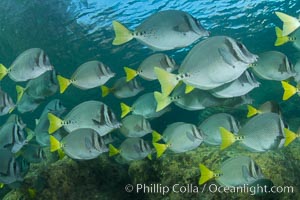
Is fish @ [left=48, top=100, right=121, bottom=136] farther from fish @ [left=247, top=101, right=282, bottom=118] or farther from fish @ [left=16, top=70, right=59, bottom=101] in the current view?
fish @ [left=247, top=101, right=282, bottom=118]

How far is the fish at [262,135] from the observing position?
422 cm

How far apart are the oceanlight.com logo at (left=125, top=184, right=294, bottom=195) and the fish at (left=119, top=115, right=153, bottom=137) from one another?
1.15 meters

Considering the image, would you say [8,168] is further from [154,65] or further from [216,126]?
[216,126]

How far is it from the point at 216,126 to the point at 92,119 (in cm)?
196

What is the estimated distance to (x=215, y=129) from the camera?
5188mm

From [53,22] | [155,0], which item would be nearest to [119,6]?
[155,0]

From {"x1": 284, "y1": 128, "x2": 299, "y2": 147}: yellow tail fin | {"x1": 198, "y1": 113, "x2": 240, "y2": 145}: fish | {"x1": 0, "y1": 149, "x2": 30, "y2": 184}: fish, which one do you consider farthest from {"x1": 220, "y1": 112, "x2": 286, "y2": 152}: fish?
{"x1": 0, "y1": 149, "x2": 30, "y2": 184}: fish

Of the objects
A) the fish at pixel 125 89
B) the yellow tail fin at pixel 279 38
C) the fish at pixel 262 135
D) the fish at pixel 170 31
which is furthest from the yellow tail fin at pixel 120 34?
the yellow tail fin at pixel 279 38

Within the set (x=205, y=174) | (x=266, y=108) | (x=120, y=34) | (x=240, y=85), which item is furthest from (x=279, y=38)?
(x=120, y=34)

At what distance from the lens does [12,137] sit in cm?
551

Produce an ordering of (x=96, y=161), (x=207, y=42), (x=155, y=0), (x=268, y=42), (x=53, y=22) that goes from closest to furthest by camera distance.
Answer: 1. (x=207, y=42)
2. (x=96, y=161)
3. (x=155, y=0)
4. (x=53, y=22)
5. (x=268, y=42)

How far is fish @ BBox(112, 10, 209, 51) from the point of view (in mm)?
3832

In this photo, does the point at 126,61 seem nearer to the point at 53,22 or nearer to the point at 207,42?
the point at 53,22

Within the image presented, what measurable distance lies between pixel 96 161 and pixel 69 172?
718mm
